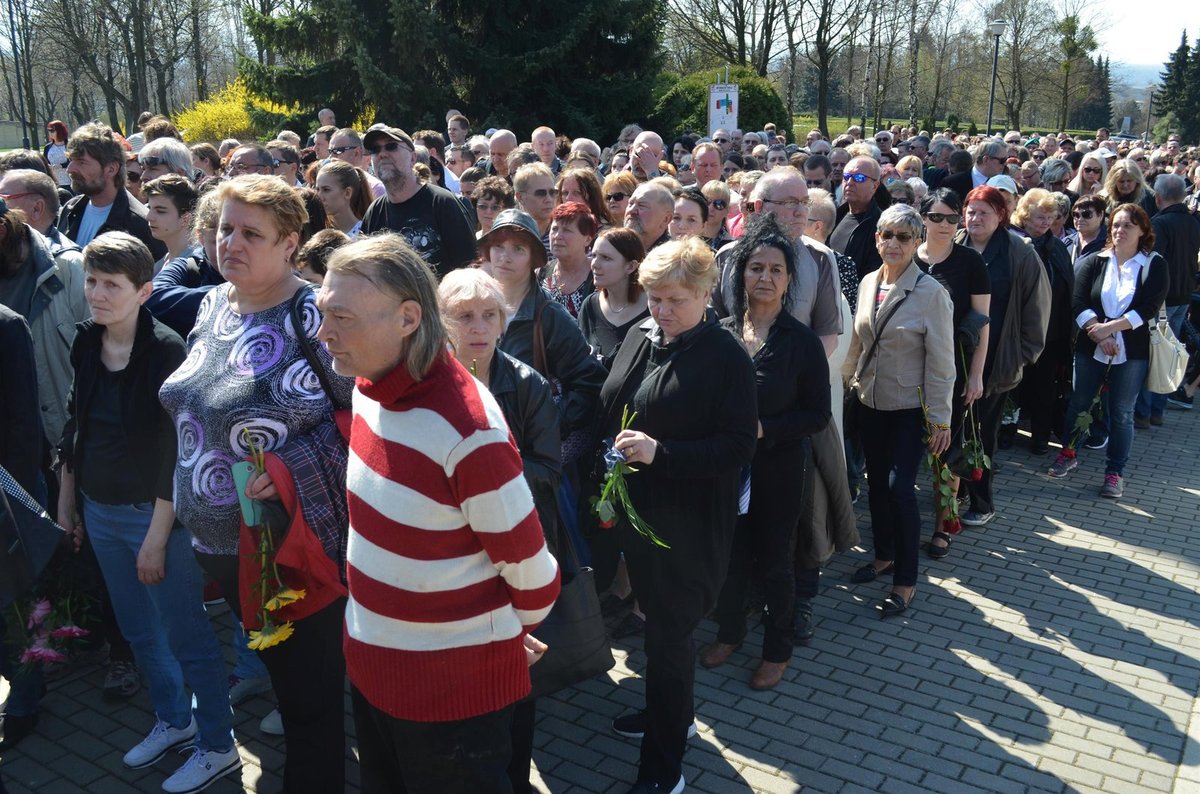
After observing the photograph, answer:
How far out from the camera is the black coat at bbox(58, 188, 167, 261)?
591cm

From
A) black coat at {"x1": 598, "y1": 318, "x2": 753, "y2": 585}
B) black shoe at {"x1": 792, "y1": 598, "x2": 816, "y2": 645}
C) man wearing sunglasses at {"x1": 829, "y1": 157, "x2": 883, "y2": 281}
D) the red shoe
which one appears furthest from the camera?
man wearing sunglasses at {"x1": 829, "y1": 157, "x2": 883, "y2": 281}

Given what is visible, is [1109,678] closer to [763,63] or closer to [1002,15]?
[763,63]

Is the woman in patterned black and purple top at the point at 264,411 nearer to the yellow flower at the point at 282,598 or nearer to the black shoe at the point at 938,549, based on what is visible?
the yellow flower at the point at 282,598

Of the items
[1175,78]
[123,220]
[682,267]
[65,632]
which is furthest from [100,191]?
[1175,78]

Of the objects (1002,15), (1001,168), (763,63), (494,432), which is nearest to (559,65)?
(1001,168)

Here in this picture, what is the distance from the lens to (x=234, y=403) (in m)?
3.10

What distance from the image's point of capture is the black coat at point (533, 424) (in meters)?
3.59

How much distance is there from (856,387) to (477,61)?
610 inches

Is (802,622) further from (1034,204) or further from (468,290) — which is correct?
(1034,204)

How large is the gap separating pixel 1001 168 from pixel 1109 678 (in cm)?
709

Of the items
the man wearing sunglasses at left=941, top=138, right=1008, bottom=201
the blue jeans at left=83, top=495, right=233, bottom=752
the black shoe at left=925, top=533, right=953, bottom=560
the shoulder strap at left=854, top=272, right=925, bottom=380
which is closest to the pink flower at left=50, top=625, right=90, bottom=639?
the blue jeans at left=83, top=495, right=233, bottom=752

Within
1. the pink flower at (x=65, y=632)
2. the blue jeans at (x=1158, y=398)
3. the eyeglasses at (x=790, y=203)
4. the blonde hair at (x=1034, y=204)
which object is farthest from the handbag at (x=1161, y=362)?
the pink flower at (x=65, y=632)

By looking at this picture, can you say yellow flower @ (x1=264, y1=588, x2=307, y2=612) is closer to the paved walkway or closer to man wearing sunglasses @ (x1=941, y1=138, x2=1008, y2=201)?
the paved walkway

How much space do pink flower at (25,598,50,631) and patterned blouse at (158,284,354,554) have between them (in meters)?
1.45
